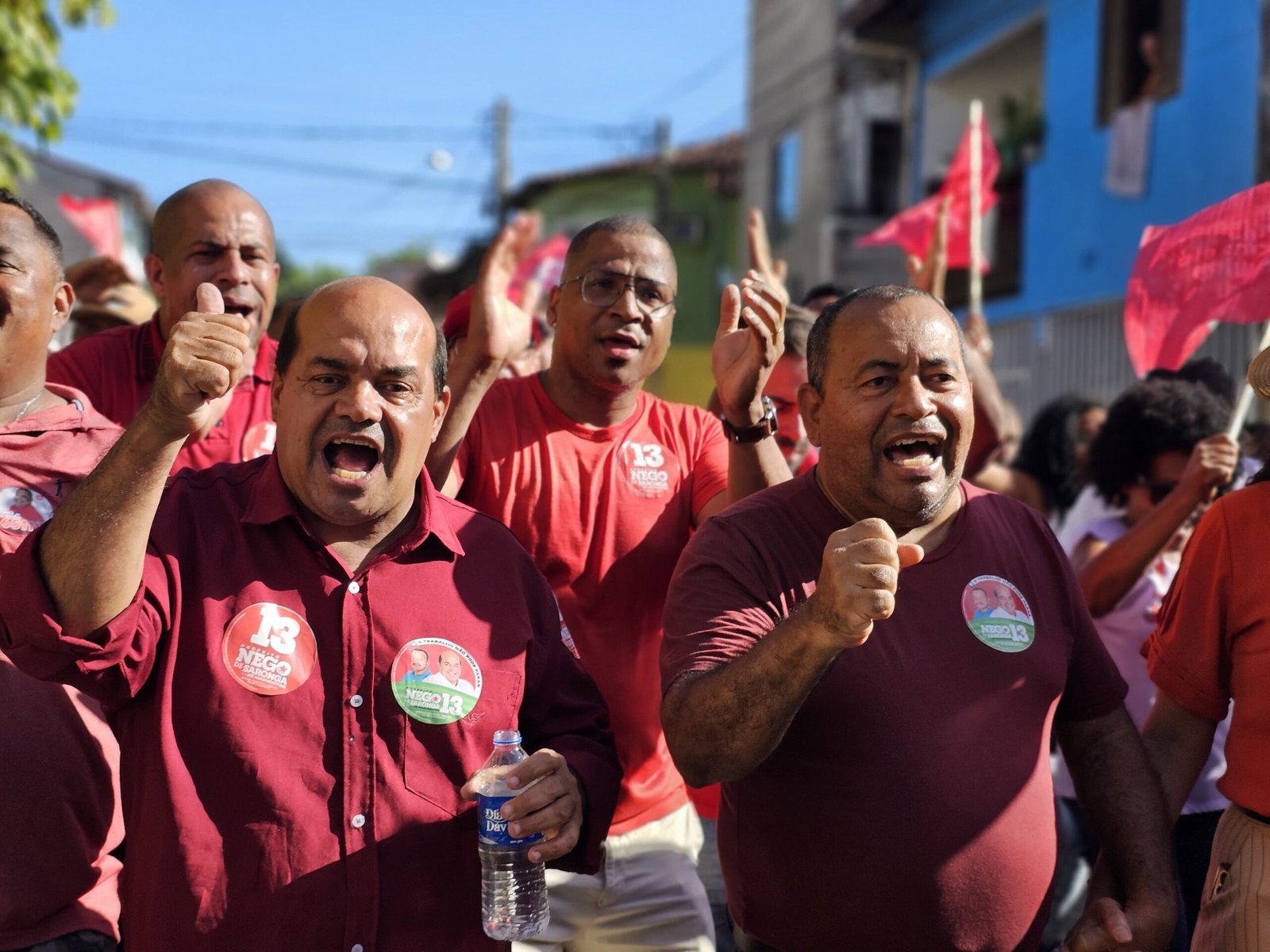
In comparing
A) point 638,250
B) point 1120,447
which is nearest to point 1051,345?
point 1120,447

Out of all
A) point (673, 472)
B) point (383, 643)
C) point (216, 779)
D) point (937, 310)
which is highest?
point (937, 310)

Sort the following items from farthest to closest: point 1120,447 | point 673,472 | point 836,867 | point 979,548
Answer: point 1120,447 < point 673,472 < point 979,548 < point 836,867

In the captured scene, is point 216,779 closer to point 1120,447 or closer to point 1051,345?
point 1120,447

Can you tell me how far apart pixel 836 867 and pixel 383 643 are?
3.37 feet

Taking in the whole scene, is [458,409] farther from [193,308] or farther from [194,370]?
[194,370]

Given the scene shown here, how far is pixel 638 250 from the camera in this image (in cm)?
390

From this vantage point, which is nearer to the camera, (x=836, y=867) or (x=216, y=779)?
(x=216, y=779)

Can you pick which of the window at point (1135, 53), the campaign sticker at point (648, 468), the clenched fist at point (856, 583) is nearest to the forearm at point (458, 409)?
the campaign sticker at point (648, 468)

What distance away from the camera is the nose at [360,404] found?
8.55 feet

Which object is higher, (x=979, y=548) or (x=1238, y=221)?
(x=1238, y=221)

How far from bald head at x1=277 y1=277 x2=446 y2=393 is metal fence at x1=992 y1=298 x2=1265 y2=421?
10123 millimetres

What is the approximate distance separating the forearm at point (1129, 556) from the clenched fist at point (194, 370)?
2.90 m

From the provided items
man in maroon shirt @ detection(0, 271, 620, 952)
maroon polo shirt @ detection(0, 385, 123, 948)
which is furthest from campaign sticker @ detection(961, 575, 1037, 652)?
maroon polo shirt @ detection(0, 385, 123, 948)

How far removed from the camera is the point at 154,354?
4004 millimetres
